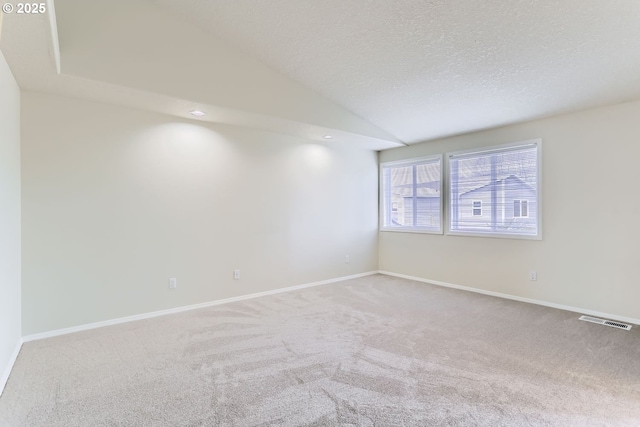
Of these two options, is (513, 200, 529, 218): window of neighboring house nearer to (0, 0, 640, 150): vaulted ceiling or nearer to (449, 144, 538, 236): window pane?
(449, 144, 538, 236): window pane

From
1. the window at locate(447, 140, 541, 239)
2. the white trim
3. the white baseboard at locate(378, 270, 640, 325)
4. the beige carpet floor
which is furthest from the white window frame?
the beige carpet floor

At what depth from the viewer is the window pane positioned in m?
4.27

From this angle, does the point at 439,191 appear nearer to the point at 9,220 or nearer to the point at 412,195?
the point at 412,195

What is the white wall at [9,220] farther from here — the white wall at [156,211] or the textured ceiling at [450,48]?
the textured ceiling at [450,48]

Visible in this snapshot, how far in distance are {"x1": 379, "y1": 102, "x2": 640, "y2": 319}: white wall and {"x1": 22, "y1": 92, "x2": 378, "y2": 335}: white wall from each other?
8.09 ft

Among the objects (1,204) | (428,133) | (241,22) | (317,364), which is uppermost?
(241,22)

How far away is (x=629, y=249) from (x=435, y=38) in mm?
3048

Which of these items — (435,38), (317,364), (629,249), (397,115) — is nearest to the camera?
(317,364)

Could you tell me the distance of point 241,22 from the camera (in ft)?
10.4

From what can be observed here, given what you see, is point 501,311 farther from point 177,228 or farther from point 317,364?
point 177,228

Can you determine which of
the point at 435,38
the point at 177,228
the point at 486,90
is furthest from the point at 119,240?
the point at 486,90

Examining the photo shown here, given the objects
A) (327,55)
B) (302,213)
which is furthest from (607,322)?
(327,55)

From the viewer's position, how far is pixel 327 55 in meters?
3.44

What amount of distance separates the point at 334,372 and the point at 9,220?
9.12 feet
